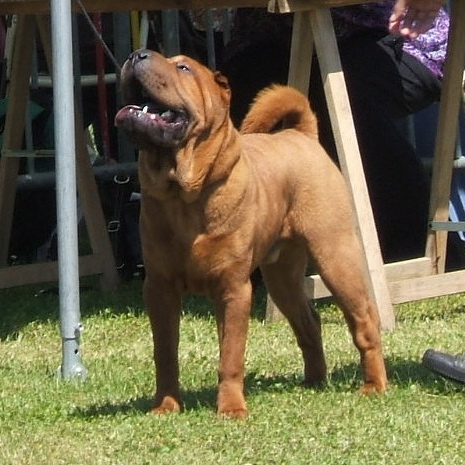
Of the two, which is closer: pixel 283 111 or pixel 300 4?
pixel 283 111

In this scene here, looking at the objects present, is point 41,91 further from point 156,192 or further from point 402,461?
point 402,461

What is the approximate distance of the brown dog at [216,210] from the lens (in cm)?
397

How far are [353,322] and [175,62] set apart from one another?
1174 millimetres

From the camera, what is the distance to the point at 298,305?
480 cm

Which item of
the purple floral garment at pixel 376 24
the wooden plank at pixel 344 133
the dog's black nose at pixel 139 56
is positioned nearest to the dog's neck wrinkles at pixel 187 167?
the dog's black nose at pixel 139 56

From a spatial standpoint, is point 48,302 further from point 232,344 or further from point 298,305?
point 232,344

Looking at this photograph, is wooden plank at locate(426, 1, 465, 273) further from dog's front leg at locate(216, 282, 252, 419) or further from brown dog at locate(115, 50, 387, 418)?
dog's front leg at locate(216, 282, 252, 419)

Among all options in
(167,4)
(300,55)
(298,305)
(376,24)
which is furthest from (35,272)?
(298,305)

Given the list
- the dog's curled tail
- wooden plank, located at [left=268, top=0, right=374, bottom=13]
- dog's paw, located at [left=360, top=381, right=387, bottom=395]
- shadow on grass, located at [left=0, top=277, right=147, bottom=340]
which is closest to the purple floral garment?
wooden plank, located at [left=268, top=0, right=374, bottom=13]

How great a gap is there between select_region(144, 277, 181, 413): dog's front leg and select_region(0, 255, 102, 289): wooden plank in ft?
8.78

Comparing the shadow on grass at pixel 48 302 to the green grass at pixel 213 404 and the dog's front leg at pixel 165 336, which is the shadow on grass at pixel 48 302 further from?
the dog's front leg at pixel 165 336

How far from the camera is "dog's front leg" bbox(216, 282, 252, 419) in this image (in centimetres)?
412

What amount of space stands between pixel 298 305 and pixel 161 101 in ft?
3.82

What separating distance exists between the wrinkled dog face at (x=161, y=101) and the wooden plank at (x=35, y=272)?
2891mm
